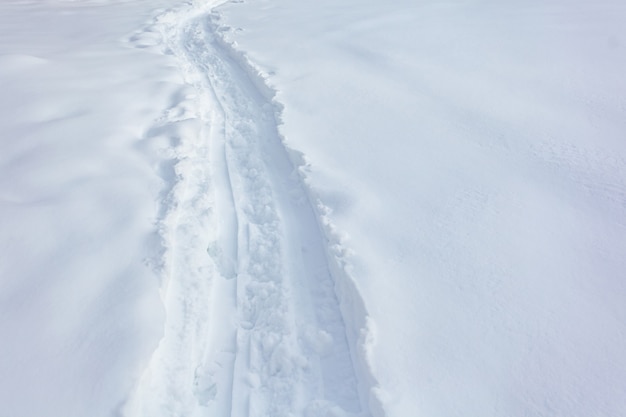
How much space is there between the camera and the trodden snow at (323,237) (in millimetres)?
2135

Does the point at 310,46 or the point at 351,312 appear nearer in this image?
the point at 351,312

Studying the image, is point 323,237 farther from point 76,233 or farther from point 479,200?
point 76,233

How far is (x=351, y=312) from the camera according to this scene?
8.35 feet

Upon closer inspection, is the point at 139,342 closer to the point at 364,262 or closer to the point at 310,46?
the point at 364,262

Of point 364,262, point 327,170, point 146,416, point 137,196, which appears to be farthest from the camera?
point 327,170

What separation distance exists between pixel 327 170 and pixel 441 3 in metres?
5.69

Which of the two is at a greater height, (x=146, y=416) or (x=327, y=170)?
(x=327, y=170)

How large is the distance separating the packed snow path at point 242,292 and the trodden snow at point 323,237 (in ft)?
0.04

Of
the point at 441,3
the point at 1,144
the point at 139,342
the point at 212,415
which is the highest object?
the point at 441,3

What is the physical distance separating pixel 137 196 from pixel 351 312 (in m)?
1.66

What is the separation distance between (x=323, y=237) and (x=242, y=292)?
631 millimetres

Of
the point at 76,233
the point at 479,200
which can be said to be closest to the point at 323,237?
the point at 479,200

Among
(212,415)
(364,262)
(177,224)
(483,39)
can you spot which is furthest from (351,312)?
(483,39)

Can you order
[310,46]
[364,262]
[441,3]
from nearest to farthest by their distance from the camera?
[364,262], [310,46], [441,3]
